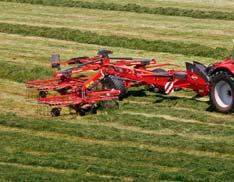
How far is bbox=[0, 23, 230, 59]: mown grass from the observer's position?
2402cm

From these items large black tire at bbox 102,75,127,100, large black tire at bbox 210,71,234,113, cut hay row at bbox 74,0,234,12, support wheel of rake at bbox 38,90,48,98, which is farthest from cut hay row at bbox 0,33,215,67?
cut hay row at bbox 74,0,234,12

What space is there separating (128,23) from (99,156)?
716 inches

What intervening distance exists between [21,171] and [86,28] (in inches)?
699

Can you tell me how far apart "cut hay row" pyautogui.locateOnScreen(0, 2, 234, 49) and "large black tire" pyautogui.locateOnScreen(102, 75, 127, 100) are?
7.66 m

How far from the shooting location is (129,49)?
82.8ft

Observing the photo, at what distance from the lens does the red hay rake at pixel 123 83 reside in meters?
16.3

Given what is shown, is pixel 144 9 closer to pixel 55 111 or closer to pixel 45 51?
pixel 45 51

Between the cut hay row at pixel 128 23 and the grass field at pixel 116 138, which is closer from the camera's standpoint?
the grass field at pixel 116 138

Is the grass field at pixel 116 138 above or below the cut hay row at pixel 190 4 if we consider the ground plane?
below

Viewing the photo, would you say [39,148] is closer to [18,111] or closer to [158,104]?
[18,111]

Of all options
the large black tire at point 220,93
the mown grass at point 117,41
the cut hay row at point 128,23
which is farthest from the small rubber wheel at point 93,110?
the cut hay row at point 128,23

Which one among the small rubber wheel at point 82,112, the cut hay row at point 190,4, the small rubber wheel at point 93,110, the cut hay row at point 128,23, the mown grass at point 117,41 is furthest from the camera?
the cut hay row at point 190,4

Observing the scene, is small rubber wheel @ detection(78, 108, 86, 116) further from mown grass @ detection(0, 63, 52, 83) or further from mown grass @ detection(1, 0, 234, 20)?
mown grass @ detection(1, 0, 234, 20)

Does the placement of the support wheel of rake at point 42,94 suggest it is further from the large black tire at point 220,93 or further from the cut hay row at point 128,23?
the cut hay row at point 128,23
